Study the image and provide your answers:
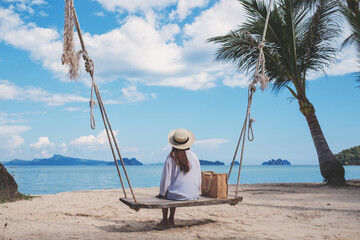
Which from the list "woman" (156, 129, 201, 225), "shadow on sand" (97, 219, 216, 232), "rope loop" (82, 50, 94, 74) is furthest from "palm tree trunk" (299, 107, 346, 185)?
"rope loop" (82, 50, 94, 74)

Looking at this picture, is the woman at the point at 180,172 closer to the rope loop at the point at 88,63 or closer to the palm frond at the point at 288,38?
the rope loop at the point at 88,63

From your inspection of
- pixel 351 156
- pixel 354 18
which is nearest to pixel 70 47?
pixel 354 18

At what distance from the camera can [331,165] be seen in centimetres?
1051

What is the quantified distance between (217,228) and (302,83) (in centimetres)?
813

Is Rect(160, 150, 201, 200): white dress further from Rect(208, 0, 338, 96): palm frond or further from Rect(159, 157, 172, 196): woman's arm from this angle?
Rect(208, 0, 338, 96): palm frond

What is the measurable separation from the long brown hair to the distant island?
1745 inches

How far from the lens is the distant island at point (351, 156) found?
142 ft

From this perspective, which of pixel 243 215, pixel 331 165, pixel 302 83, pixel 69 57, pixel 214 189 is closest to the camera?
pixel 69 57

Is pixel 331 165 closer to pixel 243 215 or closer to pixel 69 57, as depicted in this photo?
pixel 243 215

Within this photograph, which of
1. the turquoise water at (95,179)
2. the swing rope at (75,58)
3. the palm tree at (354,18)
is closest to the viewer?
the swing rope at (75,58)

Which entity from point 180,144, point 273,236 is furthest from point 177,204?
point 273,236

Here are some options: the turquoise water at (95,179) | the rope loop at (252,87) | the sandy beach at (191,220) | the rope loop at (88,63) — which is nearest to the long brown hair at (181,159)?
the sandy beach at (191,220)

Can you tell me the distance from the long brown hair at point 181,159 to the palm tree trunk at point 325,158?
25.3ft

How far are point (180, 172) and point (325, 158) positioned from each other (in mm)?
7827
